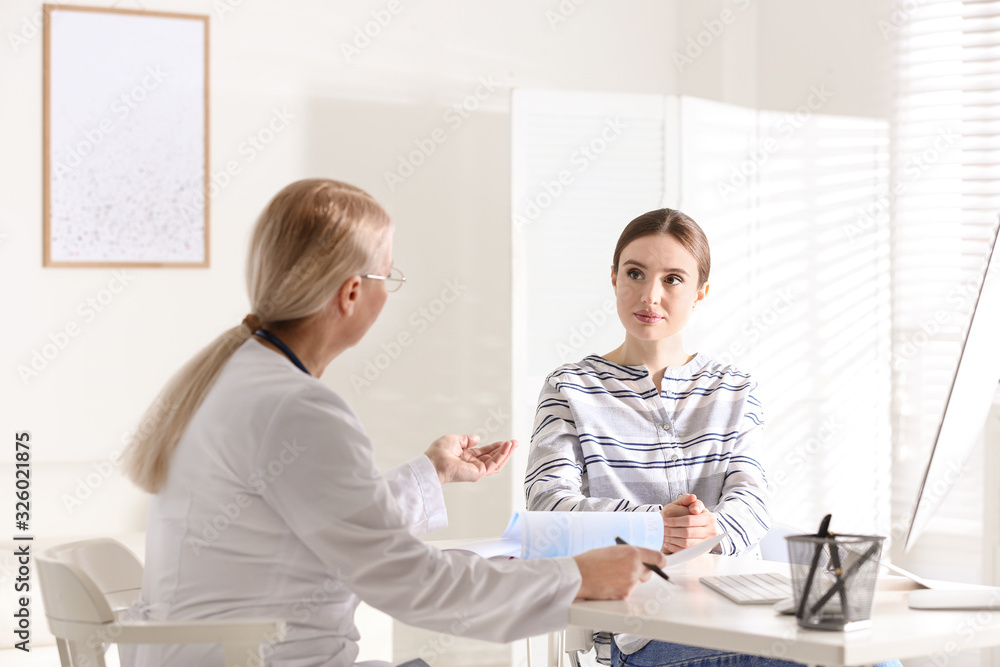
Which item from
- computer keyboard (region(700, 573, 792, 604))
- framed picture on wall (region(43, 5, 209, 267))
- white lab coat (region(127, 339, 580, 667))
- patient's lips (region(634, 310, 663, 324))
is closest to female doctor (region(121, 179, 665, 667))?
white lab coat (region(127, 339, 580, 667))

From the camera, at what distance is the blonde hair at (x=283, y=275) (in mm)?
1352

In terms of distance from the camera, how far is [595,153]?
3494 millimetres

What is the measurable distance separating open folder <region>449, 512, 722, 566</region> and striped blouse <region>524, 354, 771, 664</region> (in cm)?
18

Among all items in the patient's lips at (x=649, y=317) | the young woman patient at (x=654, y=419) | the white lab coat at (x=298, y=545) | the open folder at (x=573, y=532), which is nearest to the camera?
the white lab coat at (x=298, y=545)

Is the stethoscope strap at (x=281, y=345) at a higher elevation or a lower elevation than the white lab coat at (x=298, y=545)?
higher

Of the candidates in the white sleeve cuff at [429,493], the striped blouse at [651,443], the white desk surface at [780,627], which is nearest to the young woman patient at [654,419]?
the striped blouse at [651,443]

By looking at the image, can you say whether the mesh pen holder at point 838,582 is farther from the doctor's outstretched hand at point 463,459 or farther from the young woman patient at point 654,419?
the doctor's outstretched hand at point 463,459


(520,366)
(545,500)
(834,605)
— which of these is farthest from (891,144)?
(834,605)

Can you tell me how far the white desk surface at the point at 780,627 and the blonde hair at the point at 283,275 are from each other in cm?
58

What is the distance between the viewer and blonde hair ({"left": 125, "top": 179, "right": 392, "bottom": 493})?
4.43 ft

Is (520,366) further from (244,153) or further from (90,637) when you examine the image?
(90,637)

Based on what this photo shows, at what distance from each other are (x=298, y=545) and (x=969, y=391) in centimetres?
90

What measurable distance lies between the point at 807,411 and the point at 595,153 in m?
1.19

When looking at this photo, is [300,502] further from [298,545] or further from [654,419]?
[654,419]
